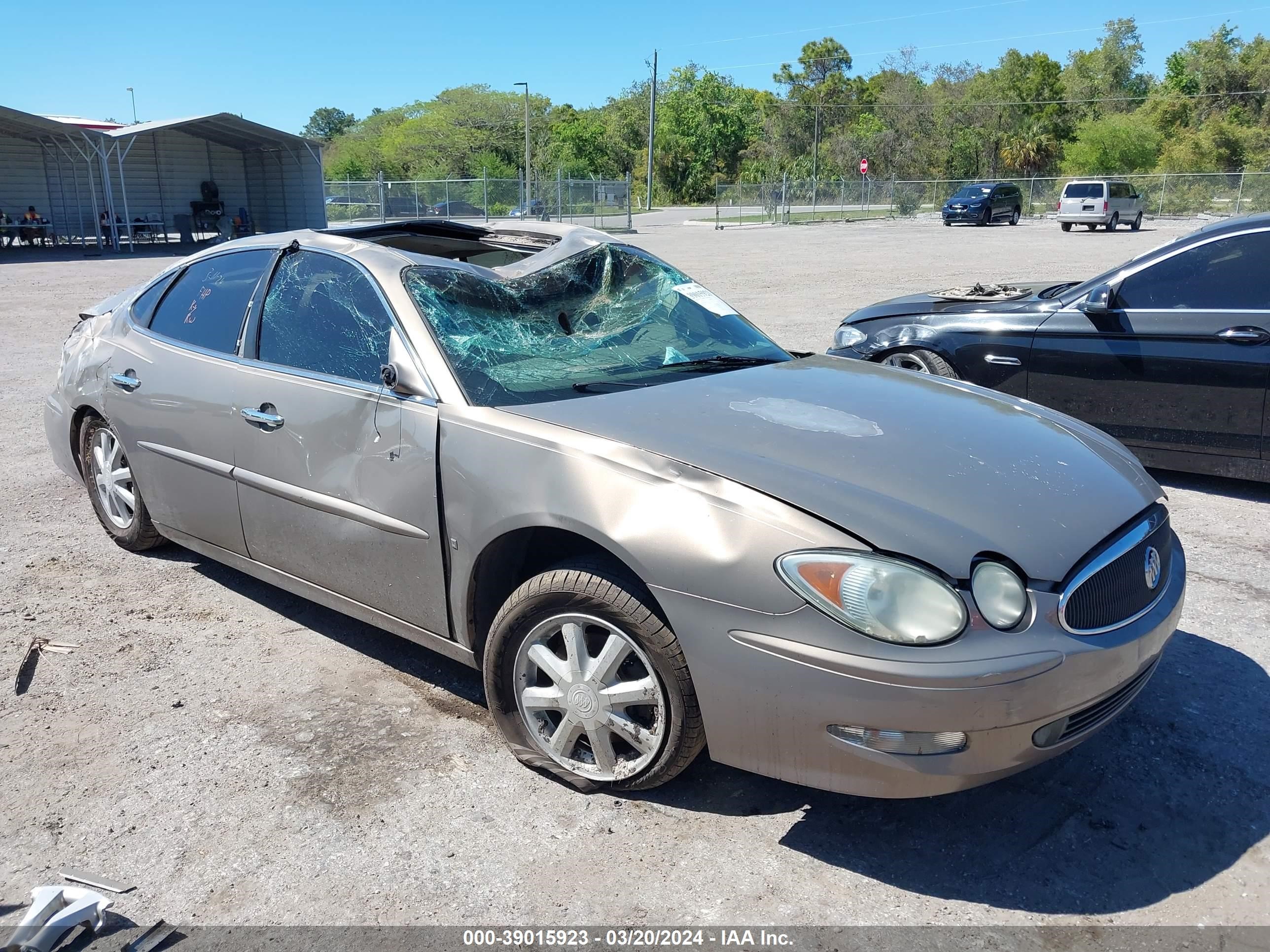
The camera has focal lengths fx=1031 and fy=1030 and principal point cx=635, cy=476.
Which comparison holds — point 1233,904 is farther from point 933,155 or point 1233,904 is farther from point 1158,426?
point 933,155

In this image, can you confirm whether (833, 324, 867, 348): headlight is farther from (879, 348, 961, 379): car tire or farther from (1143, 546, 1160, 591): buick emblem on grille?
(1143, 546, 1160, 591): buick emblem on grille

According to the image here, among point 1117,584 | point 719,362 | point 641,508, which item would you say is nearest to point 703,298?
point 719,362

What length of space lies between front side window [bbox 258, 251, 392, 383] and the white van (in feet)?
123

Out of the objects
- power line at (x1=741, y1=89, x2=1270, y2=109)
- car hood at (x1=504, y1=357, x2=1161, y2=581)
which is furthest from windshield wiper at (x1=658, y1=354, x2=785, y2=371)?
power line at (x1=741, y1=89, x2=1270, y2=109)

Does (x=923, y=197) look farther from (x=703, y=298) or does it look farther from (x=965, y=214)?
(x=703, y=298)

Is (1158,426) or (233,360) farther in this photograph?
(1158,426)

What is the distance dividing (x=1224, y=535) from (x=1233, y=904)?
123 inches

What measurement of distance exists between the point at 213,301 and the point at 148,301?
1.99ft

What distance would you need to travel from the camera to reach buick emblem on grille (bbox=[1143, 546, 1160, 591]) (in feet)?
9.50

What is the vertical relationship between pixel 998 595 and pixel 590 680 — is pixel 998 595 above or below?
above

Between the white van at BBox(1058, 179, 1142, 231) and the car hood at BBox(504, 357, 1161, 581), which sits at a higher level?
the white van at BBox(1058, 179, 1142, 231)

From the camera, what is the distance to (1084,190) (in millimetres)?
36656

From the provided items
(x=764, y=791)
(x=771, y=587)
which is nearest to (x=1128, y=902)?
(x=764, y=791)

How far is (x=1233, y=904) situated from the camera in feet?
8.25
